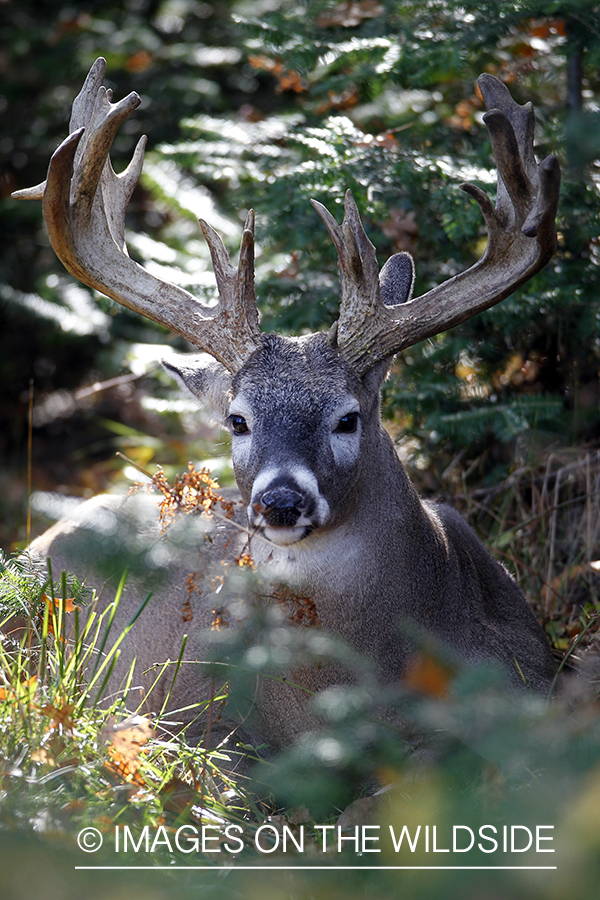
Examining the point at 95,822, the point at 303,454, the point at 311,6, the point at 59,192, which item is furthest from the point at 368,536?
the point at 311,6

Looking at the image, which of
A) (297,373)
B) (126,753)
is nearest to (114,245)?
(297,373)

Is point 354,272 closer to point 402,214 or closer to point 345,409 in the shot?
point 345,409

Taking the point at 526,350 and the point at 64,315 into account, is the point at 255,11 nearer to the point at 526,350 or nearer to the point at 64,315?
the point at 64,315

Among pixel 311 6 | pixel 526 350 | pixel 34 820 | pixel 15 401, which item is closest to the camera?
pixel 34 820

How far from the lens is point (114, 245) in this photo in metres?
4.19

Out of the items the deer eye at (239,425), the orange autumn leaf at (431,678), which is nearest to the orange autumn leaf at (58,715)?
the orange autumn leaf at (431,678)

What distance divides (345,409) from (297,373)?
24 cm

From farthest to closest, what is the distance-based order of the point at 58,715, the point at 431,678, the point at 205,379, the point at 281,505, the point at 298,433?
the point at 205,379
the point at 298,433
the point at 281,505
the point at 58,715
the point at 431,678

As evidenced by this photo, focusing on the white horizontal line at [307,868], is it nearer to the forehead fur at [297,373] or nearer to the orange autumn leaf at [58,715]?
the orange autumn leaf at [58,715]

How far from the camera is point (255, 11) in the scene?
8.05 m

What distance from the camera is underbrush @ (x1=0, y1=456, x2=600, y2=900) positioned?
6.05 ft

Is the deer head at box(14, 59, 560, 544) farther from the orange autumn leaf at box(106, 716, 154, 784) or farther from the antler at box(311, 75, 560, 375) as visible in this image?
the orange autumn leaf at box(106, 716, 154, 784)

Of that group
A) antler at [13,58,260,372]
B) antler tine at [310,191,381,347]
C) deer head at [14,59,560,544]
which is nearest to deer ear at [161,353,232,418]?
deer head at [14,59,560,544]

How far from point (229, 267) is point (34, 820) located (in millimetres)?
2341
